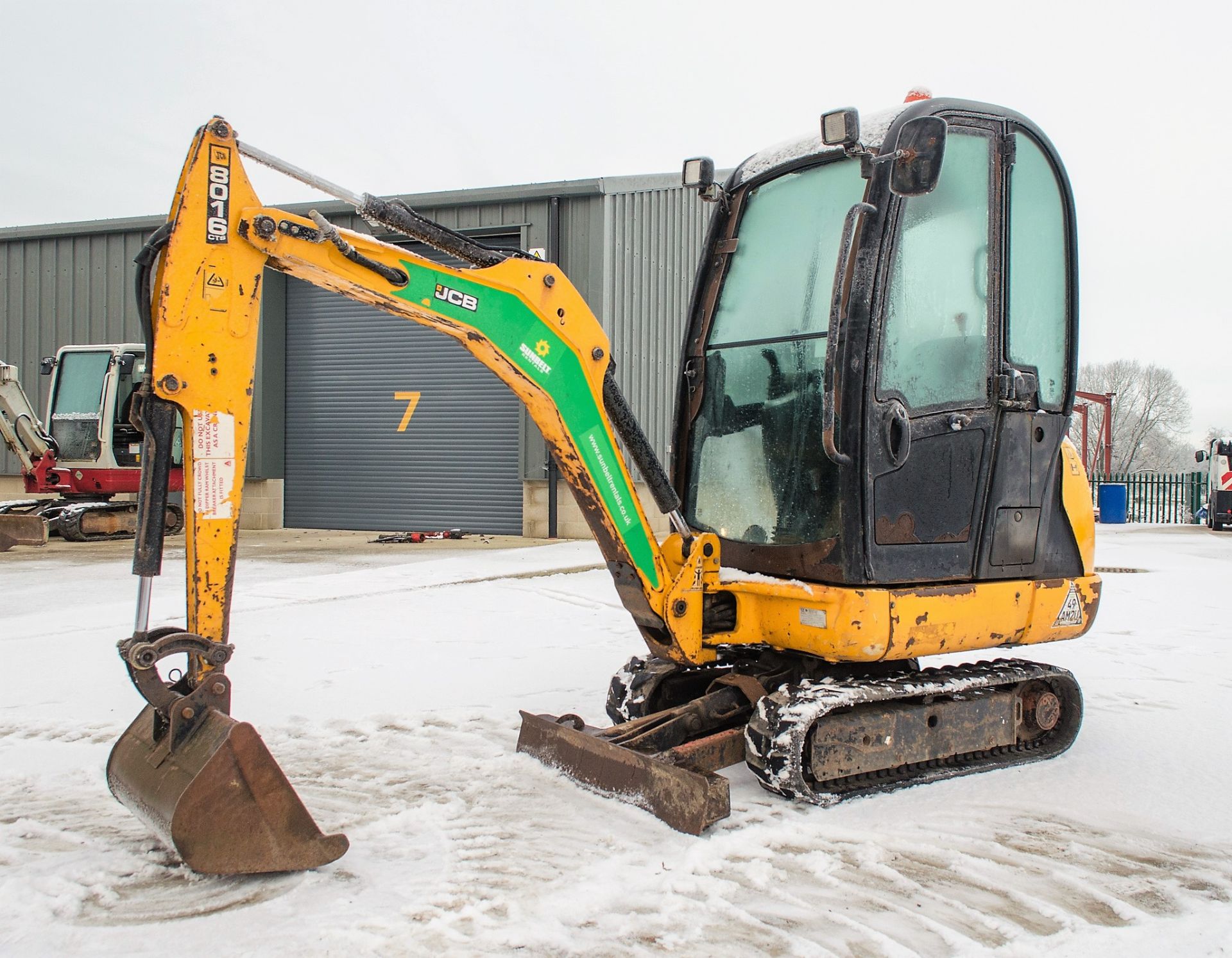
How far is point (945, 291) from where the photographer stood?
399 cm

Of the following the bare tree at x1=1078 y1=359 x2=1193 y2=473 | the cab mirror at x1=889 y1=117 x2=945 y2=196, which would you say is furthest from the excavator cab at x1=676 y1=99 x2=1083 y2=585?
the bare tree at x1=1078 y1=359 x2=1193 y2=473

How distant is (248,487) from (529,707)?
14.6 metres

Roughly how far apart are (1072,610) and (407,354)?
14756 millimetres

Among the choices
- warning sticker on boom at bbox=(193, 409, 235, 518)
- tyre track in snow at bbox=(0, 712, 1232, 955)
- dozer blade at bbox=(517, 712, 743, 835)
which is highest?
warning sticker on boom at bbox=(193, 409, 235, 518)

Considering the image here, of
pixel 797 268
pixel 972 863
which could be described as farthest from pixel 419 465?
pixel 972 863

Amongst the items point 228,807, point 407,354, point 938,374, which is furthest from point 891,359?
point 407,354

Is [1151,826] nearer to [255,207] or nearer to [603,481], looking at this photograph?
[603,481]

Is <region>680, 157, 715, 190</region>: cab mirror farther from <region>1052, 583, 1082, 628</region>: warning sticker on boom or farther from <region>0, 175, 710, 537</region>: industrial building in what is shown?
<region>0, 175, 710, 537</region>: industrial building

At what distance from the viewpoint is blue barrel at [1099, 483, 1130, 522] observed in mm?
22438

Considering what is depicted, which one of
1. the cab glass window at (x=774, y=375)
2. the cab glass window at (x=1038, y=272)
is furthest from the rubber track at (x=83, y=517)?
the cab glass window at (x=1038, y=272)

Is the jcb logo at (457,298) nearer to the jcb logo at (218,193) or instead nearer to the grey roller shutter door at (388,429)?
the jcb logo at (218,193)

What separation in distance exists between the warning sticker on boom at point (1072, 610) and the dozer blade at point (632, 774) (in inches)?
65.2

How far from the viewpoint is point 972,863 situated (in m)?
3.25

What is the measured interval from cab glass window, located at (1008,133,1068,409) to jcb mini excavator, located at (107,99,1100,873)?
0.02 metres
